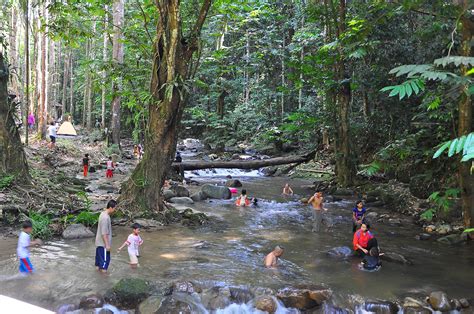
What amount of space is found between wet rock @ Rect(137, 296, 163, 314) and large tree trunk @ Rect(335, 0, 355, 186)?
13493 millimetres

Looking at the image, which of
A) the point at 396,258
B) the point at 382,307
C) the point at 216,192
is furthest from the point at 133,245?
the point at 216,192

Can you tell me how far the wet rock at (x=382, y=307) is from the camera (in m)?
7.19

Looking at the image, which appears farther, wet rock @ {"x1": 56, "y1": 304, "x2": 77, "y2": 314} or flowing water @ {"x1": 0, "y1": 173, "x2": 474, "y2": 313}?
flowing water @ {"x1": 0, "y1": 173, "x2": 474, "y2": 313}

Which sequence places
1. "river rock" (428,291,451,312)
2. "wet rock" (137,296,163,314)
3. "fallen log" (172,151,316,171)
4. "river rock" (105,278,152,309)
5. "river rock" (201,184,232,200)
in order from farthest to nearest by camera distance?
1. "fallen log" (172,151,316,171)
2. "river rock" (201,184,232,200)
3. "river rock" (428,291,451,312)
4. "river rock" (105,278,152,309)
5. "wet rock" (137,296,163,314)

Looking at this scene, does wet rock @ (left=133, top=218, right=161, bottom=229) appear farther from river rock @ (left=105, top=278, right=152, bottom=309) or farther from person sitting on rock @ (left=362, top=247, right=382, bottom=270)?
person sitting on rock @ (left=362, top=247, right=382, bottom=270)

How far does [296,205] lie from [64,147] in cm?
1342

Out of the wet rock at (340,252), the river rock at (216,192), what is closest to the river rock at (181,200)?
the river rock at (216,192)

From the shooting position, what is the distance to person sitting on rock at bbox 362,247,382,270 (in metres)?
9.08

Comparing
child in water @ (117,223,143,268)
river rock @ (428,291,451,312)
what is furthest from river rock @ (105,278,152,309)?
river rock @ (428,291,451,312)

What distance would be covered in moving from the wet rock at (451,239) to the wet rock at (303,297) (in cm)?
567

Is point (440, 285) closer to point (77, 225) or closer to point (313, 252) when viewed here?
point (313, 252)

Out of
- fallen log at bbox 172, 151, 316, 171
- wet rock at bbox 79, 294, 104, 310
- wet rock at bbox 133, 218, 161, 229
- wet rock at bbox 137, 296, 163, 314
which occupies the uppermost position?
fallen log at bbox 172, 151, 316, 171

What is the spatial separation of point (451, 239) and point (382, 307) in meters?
5.35

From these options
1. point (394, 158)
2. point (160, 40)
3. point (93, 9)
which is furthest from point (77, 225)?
point (394, 158)
